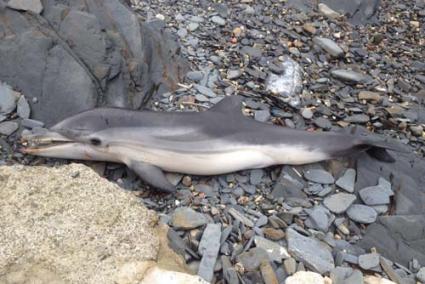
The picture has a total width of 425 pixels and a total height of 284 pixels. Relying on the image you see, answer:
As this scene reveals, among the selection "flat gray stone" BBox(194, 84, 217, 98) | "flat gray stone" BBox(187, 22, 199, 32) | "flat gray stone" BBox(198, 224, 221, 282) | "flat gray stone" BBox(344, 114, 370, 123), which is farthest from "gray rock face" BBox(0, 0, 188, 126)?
"flat gray stone" BBox(344, 114, 370, 123)

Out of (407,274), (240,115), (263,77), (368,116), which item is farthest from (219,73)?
(407,274)

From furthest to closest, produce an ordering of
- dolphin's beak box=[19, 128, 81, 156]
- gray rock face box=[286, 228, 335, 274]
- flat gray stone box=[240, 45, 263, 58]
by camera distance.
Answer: flat gray stone box=[240, 45, 263, 58] → dolphin's beak box=[19, 128, 81, 156] → gray rock face box=[286, 228, 335, 274]

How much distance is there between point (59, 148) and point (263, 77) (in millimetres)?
2728

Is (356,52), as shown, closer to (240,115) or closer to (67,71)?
(240,115)

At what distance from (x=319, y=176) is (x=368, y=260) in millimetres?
1088

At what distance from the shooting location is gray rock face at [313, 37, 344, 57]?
7707 millimetres

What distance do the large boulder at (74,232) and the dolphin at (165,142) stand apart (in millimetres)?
432

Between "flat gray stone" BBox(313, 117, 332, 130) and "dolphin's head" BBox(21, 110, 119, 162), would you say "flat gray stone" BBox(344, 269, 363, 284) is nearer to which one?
"flat gray stone" BBox(313, 117, 332, 130)

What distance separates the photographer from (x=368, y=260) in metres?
4.70

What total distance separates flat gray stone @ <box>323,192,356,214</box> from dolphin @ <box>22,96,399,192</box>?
52 centimetres

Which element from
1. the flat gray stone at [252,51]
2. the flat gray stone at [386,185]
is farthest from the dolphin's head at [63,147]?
the flat gray stone at [252,51]

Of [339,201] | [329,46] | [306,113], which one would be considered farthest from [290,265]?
[329,46]

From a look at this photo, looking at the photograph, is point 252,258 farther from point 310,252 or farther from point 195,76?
point 195,76

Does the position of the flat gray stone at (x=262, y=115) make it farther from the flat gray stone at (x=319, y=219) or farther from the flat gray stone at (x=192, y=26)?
the flat gray stone at (x=192, y=26)
